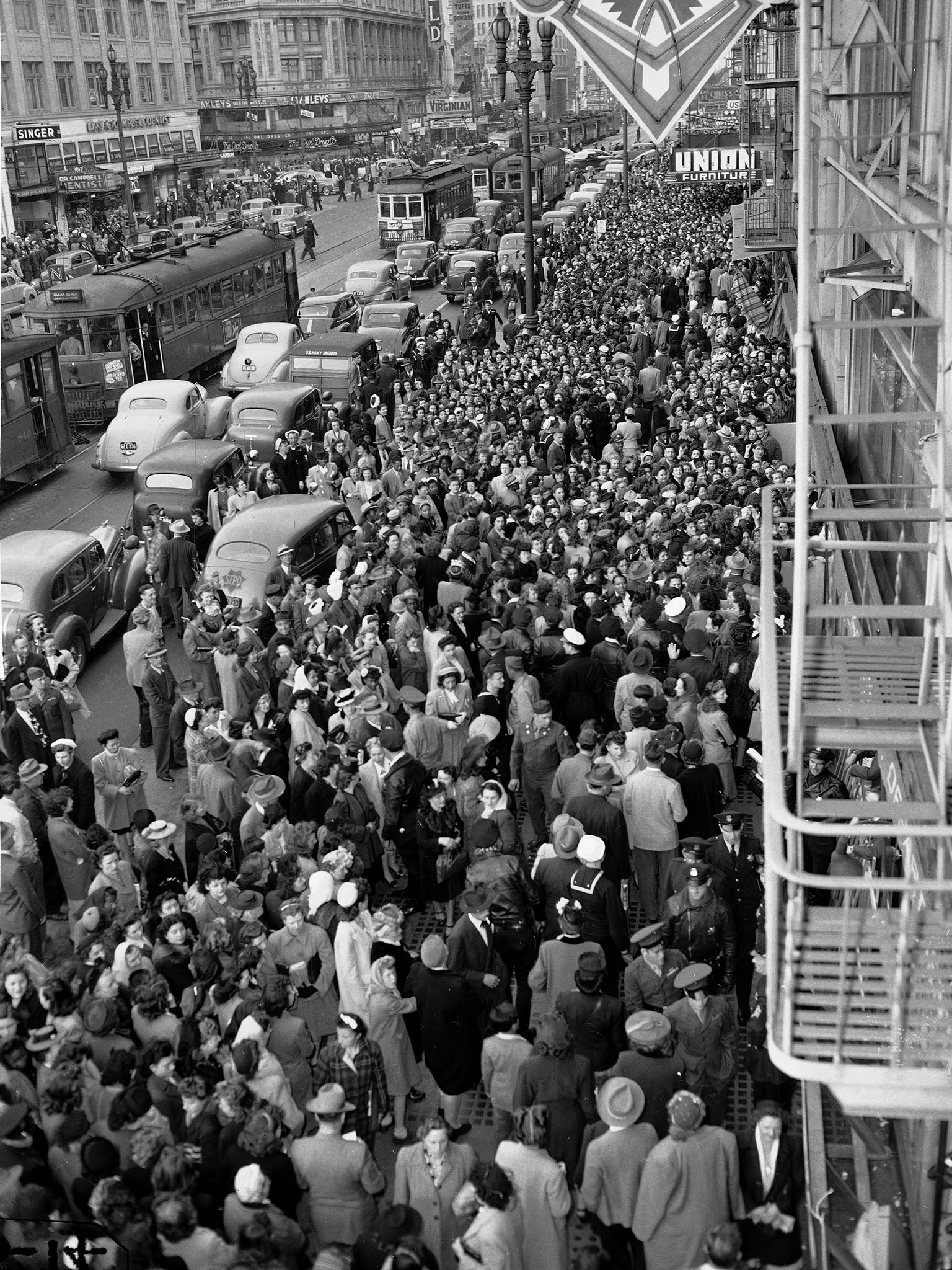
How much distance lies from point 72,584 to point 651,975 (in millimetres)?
10629

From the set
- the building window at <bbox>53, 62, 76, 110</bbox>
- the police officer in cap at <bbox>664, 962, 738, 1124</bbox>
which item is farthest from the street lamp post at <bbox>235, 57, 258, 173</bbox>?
the police officer in cap at <bbox>664, 962, 738, 1124</bbox>

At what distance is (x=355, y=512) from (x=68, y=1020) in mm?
14195

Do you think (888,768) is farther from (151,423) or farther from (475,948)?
(151,423)

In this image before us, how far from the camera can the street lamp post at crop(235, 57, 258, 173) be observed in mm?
97062

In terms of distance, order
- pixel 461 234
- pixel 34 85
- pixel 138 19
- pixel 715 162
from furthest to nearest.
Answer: pixel 138 19 → pixel 34 85 → pixel 461 234 → pixel 715 162

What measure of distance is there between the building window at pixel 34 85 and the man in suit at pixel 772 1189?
81118 millimetres

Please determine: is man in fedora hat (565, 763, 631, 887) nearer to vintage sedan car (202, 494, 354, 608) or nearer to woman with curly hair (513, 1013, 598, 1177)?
woman with curly hair (513, 1013, 598, 1177)

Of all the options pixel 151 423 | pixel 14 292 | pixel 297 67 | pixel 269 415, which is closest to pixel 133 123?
pixel 297 67

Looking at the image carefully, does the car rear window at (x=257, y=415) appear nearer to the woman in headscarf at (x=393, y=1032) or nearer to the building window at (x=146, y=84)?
the woman in headscarf at (x=393, y=1032)

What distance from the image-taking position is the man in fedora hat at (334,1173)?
6.48 m

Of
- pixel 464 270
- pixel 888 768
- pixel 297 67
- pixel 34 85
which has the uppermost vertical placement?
pixel 297 67

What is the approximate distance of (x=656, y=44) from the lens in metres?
9.27

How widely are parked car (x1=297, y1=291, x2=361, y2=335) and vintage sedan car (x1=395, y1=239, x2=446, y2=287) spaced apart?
9.45 meters

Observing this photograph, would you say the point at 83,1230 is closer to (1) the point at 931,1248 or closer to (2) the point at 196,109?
(1) the point at 931,1248
